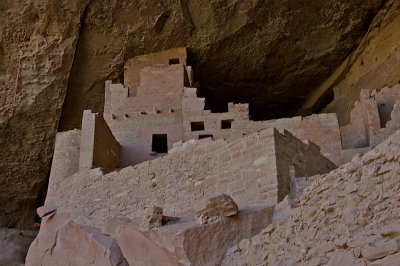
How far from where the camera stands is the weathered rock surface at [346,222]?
4.28 metres

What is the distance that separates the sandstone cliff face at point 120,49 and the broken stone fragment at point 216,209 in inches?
386

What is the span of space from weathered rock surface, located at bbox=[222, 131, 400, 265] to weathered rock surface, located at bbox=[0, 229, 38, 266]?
32.0 feet

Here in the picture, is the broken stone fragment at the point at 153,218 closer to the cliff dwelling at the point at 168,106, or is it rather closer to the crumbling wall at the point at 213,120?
the cliff dwelling at the point at 168,106

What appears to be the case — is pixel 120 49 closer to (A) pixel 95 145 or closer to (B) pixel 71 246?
(A) pixel 95 145

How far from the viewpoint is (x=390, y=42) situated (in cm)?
1583

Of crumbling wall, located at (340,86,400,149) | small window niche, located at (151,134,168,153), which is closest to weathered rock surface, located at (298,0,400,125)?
crumbling wall, located at (340,86,400,149)

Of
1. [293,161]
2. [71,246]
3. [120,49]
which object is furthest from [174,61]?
[71,246]

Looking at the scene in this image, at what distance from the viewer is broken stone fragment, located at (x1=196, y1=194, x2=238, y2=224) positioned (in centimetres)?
625

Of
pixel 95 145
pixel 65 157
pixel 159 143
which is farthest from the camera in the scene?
pixel 159 143

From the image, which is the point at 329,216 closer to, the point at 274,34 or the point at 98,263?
the point at 98,263

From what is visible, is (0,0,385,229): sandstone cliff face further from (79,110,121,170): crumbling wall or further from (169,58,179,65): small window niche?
(79,110,121,170): crumbling wall

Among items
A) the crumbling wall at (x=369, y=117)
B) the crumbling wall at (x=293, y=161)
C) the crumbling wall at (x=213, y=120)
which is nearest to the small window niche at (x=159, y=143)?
the crumbling wall at (x=213, y=120)

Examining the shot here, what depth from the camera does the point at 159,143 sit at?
48.8 ft

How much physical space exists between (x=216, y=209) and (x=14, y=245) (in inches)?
398
